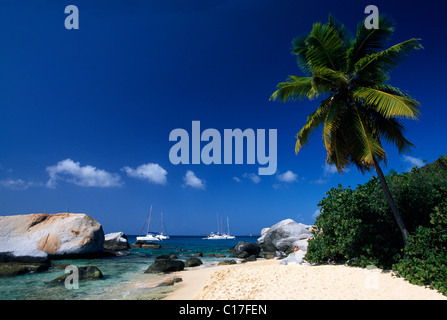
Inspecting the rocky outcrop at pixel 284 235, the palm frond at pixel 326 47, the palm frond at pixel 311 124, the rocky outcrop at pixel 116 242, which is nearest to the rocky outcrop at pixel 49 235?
the rocky outcrop at pixel 116 242

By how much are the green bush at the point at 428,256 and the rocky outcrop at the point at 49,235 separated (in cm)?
2671

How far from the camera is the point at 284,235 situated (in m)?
33.0

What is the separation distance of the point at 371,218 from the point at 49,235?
29664mm

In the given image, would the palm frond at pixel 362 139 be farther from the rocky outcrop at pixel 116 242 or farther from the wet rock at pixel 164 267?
the rocky outcrop at pixel 116 242

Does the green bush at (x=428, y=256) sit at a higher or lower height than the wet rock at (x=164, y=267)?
higher

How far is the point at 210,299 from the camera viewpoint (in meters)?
7.59

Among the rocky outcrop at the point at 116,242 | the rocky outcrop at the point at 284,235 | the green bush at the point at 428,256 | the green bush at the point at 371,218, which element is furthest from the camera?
the rocky outcrop at the point at 116,242

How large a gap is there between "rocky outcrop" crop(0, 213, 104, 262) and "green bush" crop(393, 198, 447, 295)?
2671 centimetres

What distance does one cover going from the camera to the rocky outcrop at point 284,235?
30631 mm

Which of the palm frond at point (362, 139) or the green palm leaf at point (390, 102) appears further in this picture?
the palm frond at point (362, 139)

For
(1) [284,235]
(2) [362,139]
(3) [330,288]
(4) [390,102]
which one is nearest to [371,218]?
(2) [362,139]

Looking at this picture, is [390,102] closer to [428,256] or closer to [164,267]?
[428,256]
